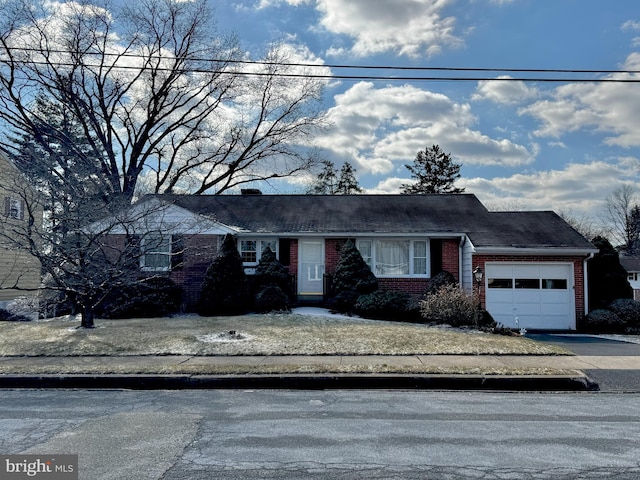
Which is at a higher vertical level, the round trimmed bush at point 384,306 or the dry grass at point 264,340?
the round trimmed bush at point 384,306

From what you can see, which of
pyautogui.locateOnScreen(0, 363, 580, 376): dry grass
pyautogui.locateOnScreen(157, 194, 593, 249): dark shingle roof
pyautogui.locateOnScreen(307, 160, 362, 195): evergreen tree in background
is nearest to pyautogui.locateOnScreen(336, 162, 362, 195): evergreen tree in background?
pyautogui.locateOnScreen(307, 160, 362, 195): evergreen tree in background

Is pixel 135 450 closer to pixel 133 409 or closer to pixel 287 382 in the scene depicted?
pixel 133 409

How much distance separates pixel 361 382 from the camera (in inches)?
336

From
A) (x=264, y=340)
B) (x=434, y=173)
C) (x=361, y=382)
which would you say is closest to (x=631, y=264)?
(x=434, y=173)

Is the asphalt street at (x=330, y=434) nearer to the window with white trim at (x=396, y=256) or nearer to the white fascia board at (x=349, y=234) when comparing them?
the white fascia board at (x=349, y=234)

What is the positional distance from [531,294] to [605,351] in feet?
19.8

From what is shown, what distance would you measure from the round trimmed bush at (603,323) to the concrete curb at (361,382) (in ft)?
32.6

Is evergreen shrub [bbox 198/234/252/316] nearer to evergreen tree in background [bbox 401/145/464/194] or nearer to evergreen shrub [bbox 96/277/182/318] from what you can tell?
evergreen shrub [bbox 96/277/182/318]

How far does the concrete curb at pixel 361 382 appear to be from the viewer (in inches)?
333

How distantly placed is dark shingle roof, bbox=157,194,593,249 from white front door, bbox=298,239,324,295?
67 cm

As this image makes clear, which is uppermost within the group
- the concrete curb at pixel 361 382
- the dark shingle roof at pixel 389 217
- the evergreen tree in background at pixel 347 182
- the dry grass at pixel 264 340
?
the evergreen tree in background at pixel 347 182

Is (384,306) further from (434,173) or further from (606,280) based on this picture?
(434,173)

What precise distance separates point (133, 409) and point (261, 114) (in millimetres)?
29034

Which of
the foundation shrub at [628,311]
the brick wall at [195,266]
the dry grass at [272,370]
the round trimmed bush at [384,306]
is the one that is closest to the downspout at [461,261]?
the round trimmed bush at [384,306]
